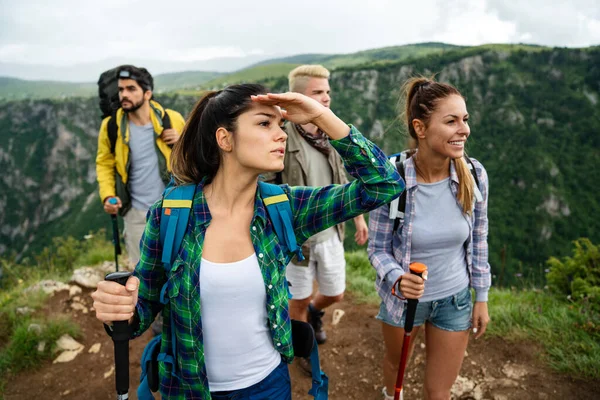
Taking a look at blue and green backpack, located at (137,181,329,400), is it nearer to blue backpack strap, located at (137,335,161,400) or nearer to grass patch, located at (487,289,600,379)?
blue backpack strap, located at (137,335,161,400)

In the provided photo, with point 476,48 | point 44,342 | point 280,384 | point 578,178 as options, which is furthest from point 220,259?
point 476,48

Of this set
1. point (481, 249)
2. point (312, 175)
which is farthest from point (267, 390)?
point (312, 175)

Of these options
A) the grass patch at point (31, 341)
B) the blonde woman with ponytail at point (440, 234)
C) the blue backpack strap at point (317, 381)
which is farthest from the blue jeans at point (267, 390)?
the grass patch at point (31, 341)

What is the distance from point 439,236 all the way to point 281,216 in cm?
120

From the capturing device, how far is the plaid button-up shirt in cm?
263

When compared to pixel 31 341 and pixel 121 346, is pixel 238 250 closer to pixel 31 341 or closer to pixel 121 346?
pixel 121 346

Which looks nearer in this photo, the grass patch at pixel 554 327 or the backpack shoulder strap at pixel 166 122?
the grass patch at pixel 554 327

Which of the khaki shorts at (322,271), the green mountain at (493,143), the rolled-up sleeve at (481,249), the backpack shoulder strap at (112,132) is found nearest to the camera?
the rolled-up sleeve at (481,249)

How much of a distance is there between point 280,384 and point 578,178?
8967 cm

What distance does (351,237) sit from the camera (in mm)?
49906

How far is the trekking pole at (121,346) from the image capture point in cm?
159

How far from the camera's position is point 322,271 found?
3.93 meters

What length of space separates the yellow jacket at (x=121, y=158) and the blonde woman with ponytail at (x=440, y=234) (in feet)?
9.07

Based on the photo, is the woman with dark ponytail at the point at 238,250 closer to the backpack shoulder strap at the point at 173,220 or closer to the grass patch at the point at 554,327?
the backpack shoulder strap at the point at 173,220
